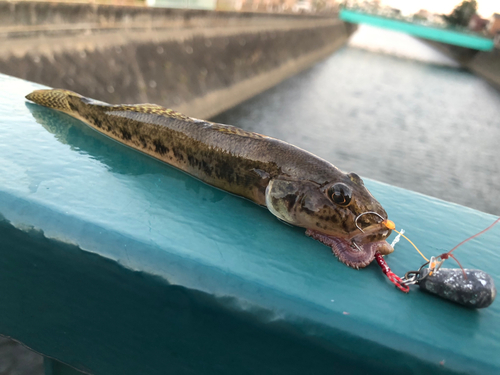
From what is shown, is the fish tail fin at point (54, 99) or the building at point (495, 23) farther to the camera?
the building at point (495, 23)

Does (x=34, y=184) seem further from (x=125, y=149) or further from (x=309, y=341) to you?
(x=309, y=341)

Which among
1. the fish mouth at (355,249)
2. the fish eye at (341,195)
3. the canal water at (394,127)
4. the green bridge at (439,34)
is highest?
the green bridge at (439,34)

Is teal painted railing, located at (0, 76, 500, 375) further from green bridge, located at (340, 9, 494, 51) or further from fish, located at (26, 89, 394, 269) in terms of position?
green bridge, located at (340, 9, 494, 51)

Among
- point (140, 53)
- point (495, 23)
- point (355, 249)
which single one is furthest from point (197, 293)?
point (495, 23)

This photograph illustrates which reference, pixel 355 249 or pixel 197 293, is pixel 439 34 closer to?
pixel 355 249

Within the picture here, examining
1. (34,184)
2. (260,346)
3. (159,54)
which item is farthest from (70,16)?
(260,346)

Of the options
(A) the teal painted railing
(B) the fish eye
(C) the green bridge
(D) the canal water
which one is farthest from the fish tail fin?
(C) the green bridge

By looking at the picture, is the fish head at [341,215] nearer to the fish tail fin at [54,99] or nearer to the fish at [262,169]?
the fish at [262,169]

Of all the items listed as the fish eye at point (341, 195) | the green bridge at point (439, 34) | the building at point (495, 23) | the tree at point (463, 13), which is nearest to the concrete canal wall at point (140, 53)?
the fish eye at point (341, 195)
